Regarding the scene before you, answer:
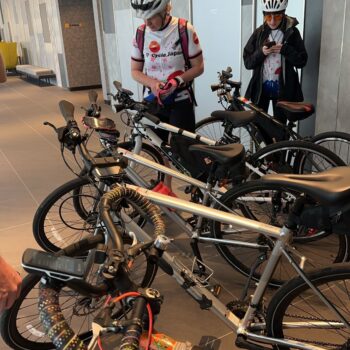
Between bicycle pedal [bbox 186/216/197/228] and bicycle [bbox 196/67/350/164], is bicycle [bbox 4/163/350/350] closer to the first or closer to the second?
bicycle pedal [bbox 186/216/197/228]

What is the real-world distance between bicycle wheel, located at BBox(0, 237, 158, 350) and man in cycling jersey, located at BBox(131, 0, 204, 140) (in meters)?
1.29

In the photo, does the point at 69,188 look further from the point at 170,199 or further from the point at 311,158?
the point at 311,158

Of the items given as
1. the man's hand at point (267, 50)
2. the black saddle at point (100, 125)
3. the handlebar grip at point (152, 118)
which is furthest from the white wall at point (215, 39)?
the black saddle at point (100, 125)

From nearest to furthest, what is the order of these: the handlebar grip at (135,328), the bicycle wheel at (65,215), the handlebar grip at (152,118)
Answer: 1. the handlebar grip at (135,328)
2. the bicycle wheel at (65,215)
3. the handlebar grip at (152,118)

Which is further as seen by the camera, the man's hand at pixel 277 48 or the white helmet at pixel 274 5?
the man's hand at pixel 277 48

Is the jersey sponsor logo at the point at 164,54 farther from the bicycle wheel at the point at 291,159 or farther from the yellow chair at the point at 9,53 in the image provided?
the yellow chair at the point at 9,53

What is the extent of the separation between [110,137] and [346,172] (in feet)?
3.92

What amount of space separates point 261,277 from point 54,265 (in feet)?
3.03

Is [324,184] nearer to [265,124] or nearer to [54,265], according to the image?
[54,265]

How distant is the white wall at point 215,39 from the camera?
4098 mm

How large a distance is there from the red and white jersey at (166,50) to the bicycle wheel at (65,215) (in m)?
0.98

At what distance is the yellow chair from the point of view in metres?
12.7

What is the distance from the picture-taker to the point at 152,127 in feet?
8.91

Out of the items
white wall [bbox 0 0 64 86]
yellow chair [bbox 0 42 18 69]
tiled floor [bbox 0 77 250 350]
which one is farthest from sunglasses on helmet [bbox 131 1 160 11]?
yellow chair [bbox 0 42 18 69]
